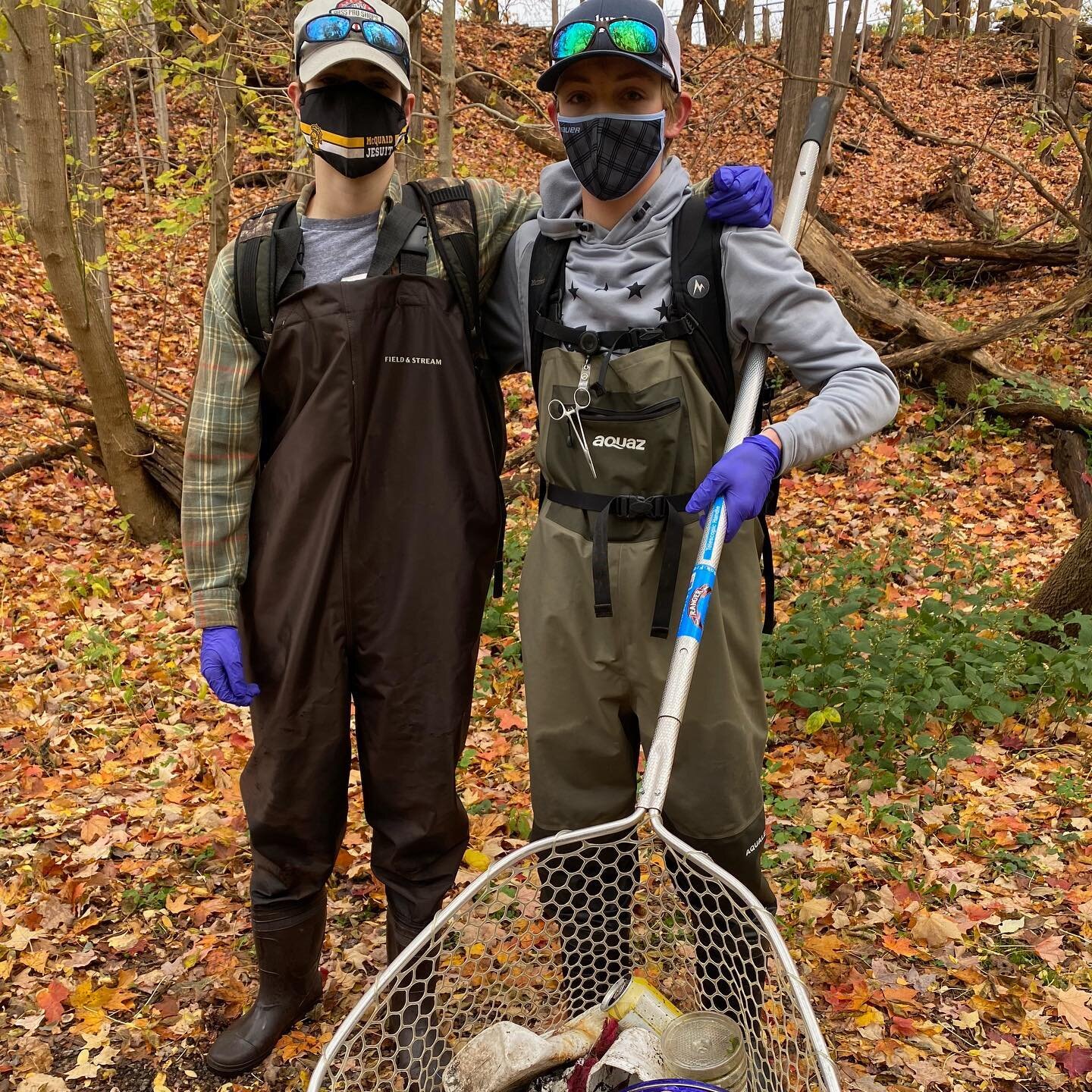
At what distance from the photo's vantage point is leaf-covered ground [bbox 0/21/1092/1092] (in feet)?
9.61

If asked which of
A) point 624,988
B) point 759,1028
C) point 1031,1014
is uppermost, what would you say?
point 759,1028

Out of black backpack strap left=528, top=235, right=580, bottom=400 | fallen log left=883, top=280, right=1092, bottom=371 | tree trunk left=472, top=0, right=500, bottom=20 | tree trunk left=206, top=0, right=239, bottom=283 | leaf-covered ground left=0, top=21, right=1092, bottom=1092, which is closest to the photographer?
black backpack strap left=528, top=235, right=580, bottom=400

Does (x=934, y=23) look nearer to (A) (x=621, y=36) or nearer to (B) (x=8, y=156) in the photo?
(B) (x=8, y=156)

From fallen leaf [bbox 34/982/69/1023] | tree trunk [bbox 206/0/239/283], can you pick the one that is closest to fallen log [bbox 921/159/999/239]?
tree trunk [bbox 206/0/239/283]

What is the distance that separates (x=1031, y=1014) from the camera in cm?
288

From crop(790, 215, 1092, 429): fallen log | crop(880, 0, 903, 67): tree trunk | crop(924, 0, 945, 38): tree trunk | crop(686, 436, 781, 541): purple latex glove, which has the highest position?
crop(924, 0, 945, 38): tree trunk

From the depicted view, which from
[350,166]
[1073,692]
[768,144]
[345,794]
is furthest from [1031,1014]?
[768,144]

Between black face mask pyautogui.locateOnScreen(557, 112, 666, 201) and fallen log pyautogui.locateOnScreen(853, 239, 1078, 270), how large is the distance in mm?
8276

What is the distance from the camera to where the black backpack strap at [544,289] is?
233 cm

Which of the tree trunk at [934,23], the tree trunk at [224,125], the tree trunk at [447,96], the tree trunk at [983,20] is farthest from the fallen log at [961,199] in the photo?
the tree trunk at [983,20]

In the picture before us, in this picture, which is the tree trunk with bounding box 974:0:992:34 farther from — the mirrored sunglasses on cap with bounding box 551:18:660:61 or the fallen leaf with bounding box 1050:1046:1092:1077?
the fallen leaf with bounding box 1050:1046:1092:1077

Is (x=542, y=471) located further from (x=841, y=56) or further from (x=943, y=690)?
(x=841, y=56)

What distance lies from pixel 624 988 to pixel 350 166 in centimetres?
217

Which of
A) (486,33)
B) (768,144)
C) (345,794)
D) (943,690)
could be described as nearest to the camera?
(345,794)
